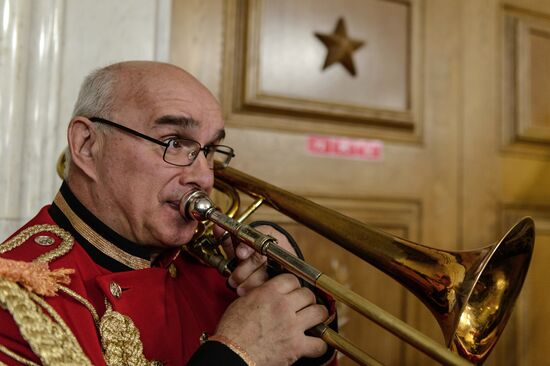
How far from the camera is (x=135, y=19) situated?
4.10 feet

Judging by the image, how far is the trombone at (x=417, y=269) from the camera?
75cm

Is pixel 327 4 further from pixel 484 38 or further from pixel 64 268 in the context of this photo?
pixel 64 268

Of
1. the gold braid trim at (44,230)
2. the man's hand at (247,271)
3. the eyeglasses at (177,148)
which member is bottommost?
the man's hand at (247,271)

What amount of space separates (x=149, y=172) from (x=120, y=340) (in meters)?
0.26

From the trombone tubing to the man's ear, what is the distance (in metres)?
0.17

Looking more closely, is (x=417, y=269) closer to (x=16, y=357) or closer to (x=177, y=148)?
(x=177, y=148)

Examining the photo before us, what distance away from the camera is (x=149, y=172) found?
0.88 m

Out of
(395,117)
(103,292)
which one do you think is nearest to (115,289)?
(103,292)

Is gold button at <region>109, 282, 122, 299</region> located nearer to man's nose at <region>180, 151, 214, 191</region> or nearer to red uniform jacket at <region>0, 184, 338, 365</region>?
red uniform jacket at <region>0, 184, 338, 365</region>

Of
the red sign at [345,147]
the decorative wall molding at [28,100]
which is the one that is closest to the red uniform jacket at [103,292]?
the decorative wall molding at [28,100]

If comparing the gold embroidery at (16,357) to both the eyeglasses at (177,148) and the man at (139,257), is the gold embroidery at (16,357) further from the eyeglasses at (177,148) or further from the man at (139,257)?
the eyeglasses at (177,148)

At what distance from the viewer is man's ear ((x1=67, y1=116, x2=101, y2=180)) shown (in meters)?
0.92

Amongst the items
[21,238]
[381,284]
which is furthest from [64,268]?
[381,284]

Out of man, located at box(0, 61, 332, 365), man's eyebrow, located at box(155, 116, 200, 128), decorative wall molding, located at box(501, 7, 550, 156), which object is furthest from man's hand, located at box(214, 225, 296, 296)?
decorative wall molding, located at box(501, 7, 550, 156)
